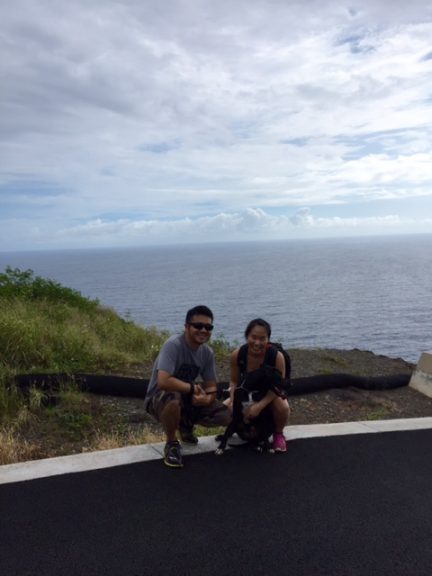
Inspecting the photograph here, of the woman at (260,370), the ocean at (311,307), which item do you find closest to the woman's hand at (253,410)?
the woman at (260,370)

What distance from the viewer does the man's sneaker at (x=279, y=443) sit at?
17.6 ft

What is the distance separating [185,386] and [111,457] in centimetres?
96

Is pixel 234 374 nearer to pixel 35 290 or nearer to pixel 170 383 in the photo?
pixel 170 383

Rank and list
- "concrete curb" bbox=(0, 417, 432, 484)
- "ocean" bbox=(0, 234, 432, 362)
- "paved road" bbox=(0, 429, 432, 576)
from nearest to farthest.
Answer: "paved road" bbox=(0, 429, 432, 576) → "concrete curb" bbox=(0, 417, 432, 484) → "ocean" bbox=(0, 234, 432, 362)

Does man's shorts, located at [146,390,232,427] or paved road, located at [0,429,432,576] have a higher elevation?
man's shorts, located at [146,390,232,427]

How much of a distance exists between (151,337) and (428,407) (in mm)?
6121

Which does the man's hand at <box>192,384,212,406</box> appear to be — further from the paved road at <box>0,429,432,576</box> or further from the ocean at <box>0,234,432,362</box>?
the ocean at <box>0,234,432,362</box>

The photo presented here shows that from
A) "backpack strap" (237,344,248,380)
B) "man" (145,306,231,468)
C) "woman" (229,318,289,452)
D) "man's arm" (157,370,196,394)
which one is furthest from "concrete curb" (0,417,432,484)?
"backpack strap" (237,344,248,380)

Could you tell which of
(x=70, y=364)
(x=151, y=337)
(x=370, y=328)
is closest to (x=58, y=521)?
(x=70, y=364)

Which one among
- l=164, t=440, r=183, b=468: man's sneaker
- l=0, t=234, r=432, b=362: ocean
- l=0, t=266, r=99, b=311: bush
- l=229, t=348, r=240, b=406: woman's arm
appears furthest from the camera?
l=0, t=234, r=432, b=362: ocean

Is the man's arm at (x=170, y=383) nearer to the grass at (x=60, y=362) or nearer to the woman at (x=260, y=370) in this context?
the woman at (x=260, y=370)

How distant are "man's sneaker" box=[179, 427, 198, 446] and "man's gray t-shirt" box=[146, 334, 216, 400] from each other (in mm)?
535

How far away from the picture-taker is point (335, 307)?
47750mm

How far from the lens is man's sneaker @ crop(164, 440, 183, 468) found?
485cm
